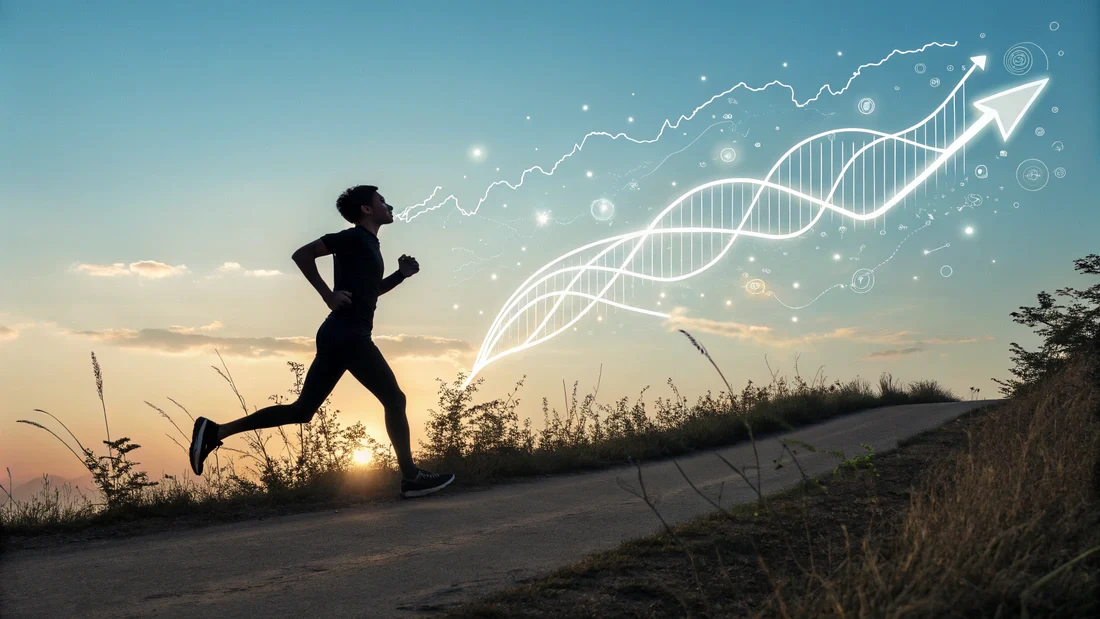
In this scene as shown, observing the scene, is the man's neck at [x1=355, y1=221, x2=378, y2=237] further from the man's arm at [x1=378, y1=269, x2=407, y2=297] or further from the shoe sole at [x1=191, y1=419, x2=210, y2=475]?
the shoe sole at [x1=191, y1=419, x2=210, y2=475]

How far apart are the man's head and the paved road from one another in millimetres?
2648

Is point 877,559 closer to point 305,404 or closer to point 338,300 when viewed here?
point 338,300

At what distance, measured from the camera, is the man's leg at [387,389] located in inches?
273

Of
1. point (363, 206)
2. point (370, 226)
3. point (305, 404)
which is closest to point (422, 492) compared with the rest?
point (305, 404)

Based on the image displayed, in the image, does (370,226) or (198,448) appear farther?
(370,226)

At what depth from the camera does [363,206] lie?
736 cm

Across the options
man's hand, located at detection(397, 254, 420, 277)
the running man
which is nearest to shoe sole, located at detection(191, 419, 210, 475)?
the running man

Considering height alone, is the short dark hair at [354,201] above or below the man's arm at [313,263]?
above

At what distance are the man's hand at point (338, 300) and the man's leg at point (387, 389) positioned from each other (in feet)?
1.35

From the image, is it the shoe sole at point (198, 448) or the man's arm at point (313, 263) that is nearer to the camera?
the man's arm at point (313, 263)

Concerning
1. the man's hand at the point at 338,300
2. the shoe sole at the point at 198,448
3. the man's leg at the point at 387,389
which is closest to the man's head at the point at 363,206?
the man's hand at the point at 338,300

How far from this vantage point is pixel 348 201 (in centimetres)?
742

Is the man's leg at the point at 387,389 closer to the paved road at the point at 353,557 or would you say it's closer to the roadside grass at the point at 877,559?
the paved road at the point at 353,557

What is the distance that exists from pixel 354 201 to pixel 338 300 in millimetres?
1218
